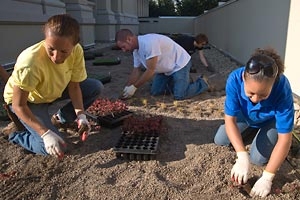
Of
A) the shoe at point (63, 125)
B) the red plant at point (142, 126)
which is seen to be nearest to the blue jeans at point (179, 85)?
the red plant at point (142, 126)

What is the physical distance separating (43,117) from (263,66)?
1684 mm

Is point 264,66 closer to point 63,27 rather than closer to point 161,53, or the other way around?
point 63,27

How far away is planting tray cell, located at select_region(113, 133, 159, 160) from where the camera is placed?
7.92 ft

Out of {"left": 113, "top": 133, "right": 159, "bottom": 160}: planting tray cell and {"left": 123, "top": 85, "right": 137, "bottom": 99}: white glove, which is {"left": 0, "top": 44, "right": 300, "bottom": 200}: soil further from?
{"left": 123, "top": 85, "right": 137, "bottom": 99}: white glove

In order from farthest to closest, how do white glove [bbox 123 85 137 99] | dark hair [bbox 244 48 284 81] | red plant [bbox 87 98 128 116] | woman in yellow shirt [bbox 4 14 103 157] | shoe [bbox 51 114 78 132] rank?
white glove [bbox 123 85 137 99], red plant [bbox 87 98 128 116], shoe [bbox 51 114 78 132], woman in yellow shirt [bbox 4 14 103 157], dark hair [bbox 244 48 284 81]

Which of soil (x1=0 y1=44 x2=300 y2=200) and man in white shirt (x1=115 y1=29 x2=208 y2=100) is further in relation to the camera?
man in white shirt (x1=115 y1=29 x2=208 y2=100)

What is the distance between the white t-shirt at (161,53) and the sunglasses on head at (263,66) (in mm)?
1968

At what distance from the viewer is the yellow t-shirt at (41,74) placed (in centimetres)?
221

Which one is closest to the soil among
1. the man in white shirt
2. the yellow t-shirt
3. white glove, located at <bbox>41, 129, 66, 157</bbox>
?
white glove, located at <bbox>41, 129, 66, 157</bbox>

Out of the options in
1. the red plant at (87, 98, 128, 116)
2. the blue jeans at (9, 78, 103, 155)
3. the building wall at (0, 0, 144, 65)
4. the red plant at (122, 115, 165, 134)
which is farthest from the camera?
the building wall at (0, 0, 144, 65)

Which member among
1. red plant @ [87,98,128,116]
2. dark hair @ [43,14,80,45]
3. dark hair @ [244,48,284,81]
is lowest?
red plant @ [87,98,128,116]

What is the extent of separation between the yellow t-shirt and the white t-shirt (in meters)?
1.23

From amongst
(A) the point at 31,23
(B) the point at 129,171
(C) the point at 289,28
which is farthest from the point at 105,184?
(A) the point at 31,23

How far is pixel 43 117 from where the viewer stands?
2551 mm
